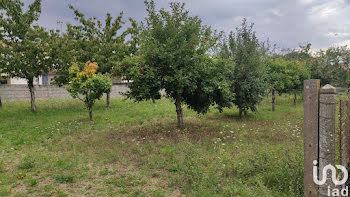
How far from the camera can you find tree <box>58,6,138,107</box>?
56.2 ft

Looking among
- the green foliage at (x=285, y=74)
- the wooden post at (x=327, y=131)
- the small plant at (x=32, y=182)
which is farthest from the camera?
the green foliage at (x=285, y=74)

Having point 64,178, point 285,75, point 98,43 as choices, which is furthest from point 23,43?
point 285,75

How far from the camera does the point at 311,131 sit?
3.31 m

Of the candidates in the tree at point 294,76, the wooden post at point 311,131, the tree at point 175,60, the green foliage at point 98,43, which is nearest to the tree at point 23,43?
the green foliage at point 98,43

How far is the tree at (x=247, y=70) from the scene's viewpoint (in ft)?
41.4

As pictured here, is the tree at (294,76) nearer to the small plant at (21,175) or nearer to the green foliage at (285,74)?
the green foliage at (285,74)

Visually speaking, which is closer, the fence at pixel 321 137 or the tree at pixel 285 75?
the fence at pixel 321 137

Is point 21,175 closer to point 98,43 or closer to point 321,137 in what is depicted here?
point 321,137

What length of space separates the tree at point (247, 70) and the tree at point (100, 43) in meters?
8.37

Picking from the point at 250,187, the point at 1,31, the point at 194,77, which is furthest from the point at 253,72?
the point at 1,31

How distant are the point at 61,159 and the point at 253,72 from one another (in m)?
10.1

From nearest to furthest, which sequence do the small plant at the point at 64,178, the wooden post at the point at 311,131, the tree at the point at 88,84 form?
1. the wooden post at the point at 311,131
2. the small plant at the point at 64,178
3. the tree at the point at 88,84

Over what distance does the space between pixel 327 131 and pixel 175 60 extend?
6.00 metres

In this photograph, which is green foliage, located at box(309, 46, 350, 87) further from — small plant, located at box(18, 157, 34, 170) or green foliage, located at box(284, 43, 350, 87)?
small plant, located at box(18, 157, 34, 170)
